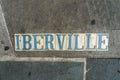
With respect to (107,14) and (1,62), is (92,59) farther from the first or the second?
(1,62)

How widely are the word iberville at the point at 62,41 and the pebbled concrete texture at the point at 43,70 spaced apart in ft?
0.55

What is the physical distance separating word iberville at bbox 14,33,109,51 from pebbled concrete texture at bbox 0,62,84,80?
167mm

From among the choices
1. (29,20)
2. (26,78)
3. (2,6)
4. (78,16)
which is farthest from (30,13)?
(26,78)

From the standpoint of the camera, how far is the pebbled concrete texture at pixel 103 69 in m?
2.25

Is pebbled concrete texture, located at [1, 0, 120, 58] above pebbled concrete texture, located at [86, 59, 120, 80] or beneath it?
above

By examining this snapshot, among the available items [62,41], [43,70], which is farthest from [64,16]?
[43,70]

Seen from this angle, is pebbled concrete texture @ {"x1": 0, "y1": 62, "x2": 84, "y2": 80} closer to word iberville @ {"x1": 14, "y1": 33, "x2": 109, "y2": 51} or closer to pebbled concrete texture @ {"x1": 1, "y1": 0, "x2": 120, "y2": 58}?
word iberville @ {"x1": 14, "y1": 33, "x2": 109, "y2": 51}

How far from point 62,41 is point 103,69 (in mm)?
521

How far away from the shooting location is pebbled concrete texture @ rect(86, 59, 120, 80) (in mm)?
2250

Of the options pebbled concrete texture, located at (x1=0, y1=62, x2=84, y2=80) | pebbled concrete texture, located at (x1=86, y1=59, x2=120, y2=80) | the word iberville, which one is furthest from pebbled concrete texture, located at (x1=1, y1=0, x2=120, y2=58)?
pebbled concrete texture, located at (x1=0, y1=62, x2=84, y2=80)

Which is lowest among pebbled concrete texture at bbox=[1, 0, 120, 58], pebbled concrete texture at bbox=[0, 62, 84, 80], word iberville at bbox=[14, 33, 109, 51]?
pebbled concrete texture at bbox=[0, 62, 84, 80]

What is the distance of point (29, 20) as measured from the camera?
218cm

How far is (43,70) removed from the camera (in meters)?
2.27

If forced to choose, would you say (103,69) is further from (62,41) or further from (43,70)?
(43,70)
